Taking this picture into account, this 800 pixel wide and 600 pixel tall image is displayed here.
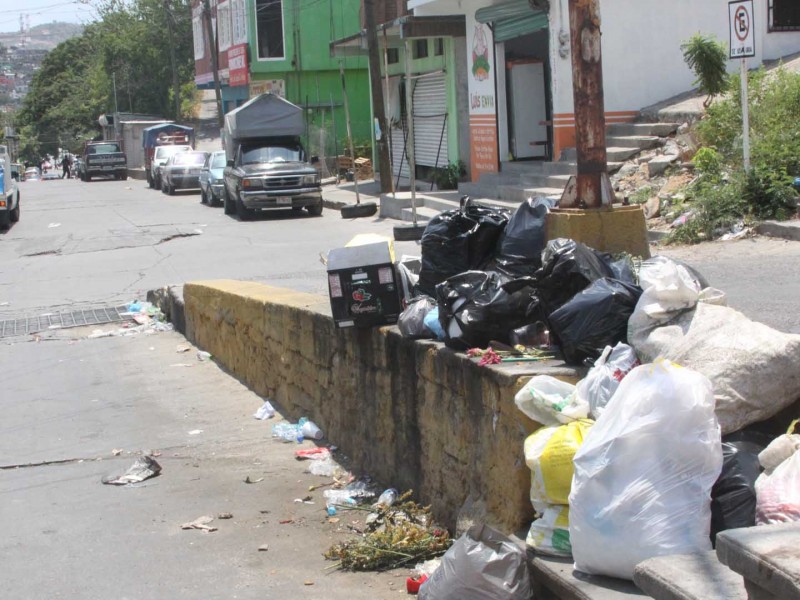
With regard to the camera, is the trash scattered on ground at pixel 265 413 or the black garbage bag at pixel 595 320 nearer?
the black garbage bag at pixel 595 320

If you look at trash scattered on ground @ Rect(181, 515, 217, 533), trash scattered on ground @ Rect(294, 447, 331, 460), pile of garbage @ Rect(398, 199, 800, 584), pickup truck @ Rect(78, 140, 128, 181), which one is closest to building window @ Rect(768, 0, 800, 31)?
trash scattered on ground @ Rect(294, 447, 331, 460)

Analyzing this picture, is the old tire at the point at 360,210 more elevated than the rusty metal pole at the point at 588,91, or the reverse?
the rusty metal pole at the point at 588,91

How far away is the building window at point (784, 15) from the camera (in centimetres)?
1883

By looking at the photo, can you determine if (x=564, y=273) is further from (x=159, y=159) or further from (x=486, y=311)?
(x=159, y=159)

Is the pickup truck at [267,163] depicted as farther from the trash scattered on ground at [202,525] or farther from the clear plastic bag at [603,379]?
the clear plastic bag at [603,379]

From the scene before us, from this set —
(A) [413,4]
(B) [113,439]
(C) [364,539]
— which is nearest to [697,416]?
(C) [364,539]

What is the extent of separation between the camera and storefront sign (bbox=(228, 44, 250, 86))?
42.2 meters

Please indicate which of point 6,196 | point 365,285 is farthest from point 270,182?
point 365,285

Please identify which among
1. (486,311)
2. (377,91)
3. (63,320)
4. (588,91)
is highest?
(377,91)

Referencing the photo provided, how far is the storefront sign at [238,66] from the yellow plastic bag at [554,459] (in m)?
39.7

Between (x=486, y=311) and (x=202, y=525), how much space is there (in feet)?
7.57

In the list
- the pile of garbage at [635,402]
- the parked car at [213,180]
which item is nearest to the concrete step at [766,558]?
the pile of garbage at [635,402]

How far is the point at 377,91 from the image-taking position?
25.5m

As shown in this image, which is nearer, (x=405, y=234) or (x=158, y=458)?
(x=158, y=458)
